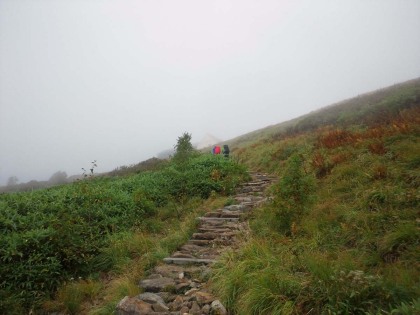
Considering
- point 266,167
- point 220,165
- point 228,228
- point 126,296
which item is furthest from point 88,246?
point 266,167

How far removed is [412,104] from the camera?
13680mm

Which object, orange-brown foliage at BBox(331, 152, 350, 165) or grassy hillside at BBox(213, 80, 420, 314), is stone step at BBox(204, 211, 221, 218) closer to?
grassy hillside at BBox(213, 80, 420, 314)

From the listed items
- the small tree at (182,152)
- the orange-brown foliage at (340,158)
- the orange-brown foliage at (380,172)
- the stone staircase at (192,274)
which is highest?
the small tree at (182,152)

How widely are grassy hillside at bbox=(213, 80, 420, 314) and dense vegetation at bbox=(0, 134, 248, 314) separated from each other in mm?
2646

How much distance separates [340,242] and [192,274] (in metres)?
2.65

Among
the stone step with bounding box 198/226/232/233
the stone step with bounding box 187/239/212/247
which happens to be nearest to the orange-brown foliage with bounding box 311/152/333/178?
the stone step with bounding box 198/226/232/233

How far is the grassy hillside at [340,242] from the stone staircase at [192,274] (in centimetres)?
36

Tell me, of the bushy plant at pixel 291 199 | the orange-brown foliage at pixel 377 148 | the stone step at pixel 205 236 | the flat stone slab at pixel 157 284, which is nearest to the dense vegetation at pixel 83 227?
the stone step at pixel 205 236

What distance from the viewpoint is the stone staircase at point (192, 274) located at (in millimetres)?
4395

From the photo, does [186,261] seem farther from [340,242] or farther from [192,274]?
[340,242]

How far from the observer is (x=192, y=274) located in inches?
211

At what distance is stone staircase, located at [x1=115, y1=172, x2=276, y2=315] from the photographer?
4.39 metres

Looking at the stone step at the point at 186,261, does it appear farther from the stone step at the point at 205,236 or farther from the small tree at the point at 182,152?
the small tree at the point at 182,152

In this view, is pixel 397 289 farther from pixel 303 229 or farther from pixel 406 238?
pixel 303 229
